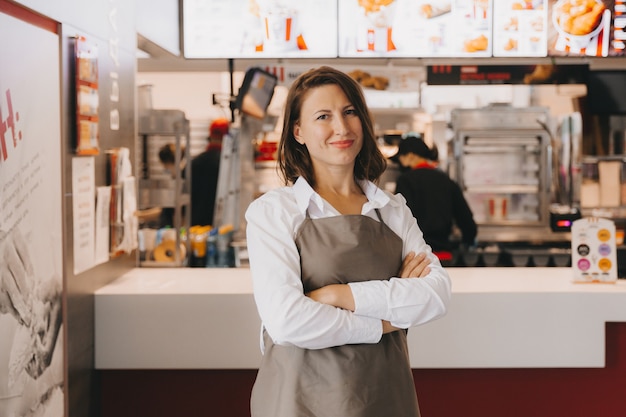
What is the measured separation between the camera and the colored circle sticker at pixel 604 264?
138 inches

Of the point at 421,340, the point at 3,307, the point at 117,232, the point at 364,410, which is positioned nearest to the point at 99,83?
the point at 117,232

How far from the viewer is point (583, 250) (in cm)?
353

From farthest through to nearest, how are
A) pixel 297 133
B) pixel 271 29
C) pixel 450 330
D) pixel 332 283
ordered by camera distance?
pixel 271 29
pixel 450 330
pixel 297 133
pixel 332 283

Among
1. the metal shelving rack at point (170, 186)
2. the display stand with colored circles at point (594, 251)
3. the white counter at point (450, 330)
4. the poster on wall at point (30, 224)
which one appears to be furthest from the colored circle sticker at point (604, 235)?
the metal shelving rack at point (170, 186)

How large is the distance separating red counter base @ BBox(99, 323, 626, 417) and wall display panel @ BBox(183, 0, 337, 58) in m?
2.33

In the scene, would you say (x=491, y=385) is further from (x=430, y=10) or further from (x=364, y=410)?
(x=430, y=10)

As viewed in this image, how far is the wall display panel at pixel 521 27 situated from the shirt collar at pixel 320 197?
313 cm

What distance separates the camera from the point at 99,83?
10.9 ft

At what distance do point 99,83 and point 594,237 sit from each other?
2206 millimetres

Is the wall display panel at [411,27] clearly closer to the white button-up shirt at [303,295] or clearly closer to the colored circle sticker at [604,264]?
the colored circle sticker at [604,264]

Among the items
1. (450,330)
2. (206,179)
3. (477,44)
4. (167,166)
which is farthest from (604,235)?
(206,179)

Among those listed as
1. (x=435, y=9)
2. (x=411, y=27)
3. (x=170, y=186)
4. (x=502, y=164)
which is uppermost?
(x=435, y=9)

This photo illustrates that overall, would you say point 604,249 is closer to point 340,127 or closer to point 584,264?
point 584,264

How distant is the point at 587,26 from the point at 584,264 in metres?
2.09
